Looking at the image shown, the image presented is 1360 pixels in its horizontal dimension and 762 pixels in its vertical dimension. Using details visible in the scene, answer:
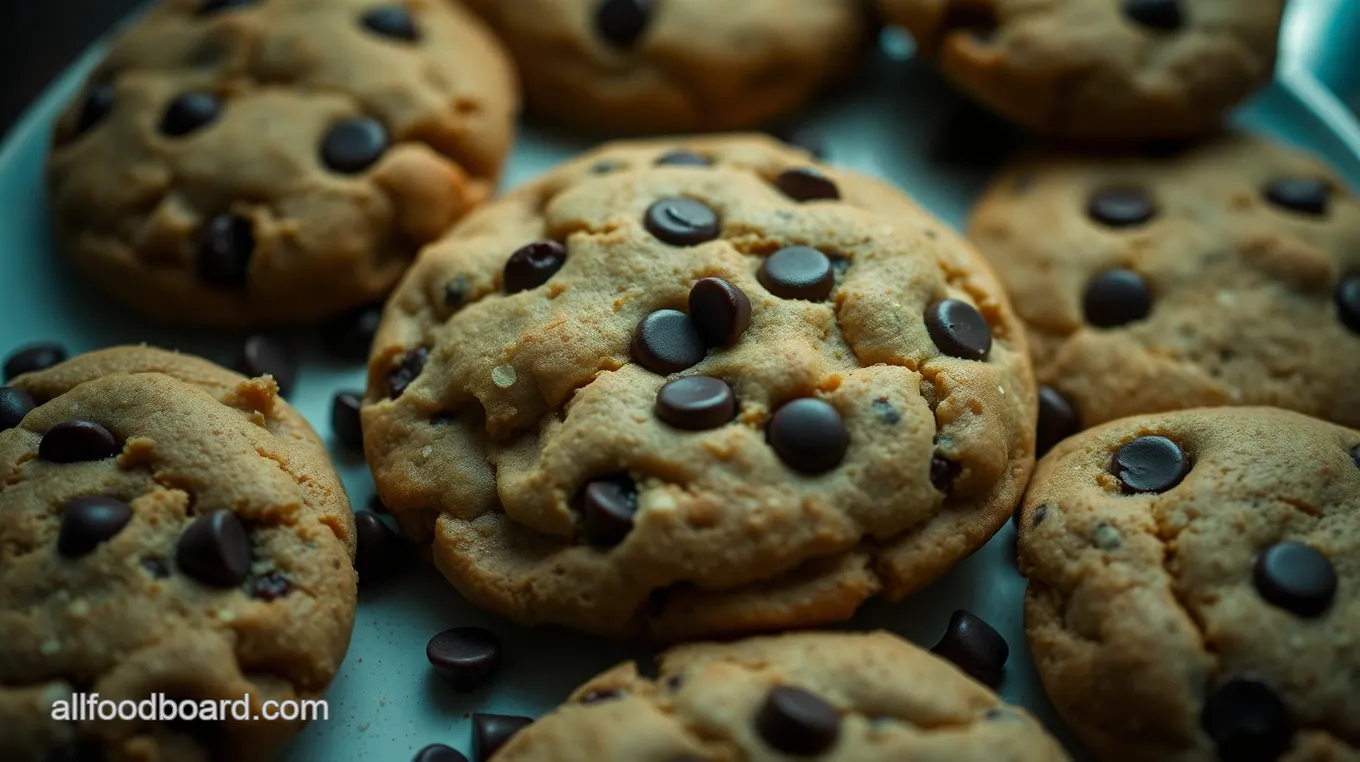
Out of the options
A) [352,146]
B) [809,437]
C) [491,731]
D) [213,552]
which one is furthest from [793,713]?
[352,146]

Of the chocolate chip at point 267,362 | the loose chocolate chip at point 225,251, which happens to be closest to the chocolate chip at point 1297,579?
the chocolate chip at point 267,362

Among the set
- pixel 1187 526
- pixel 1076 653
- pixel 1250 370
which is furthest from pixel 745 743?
pixel 1250 370

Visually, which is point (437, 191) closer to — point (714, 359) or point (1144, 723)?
point (714, 359)

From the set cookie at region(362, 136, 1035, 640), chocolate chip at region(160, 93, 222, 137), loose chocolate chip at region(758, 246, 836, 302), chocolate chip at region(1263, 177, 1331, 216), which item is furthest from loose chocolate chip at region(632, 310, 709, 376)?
chocolate chip at region(1263, 177, 1331, 216)

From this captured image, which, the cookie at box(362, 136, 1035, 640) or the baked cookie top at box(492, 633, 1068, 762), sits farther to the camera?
the cookie at box(362, 136, 1035, 640)

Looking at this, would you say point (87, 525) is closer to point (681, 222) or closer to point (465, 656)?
point (465, 656)

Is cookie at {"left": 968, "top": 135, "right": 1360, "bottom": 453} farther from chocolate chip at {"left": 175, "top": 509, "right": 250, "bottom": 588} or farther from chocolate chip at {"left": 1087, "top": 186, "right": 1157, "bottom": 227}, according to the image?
chocolate chip at {"left": 175, "top": 509, "right": 250, "bottom": 588}
